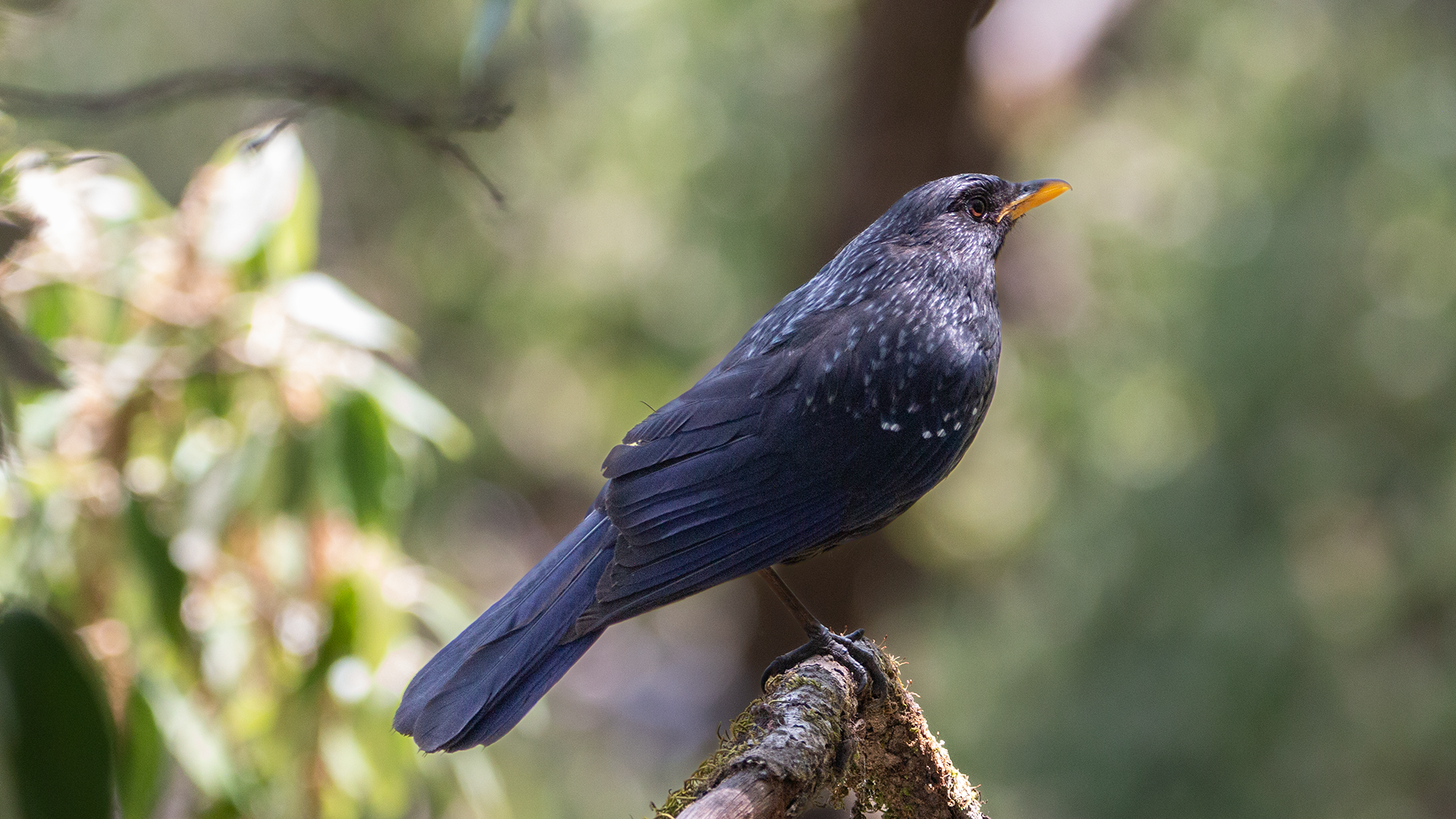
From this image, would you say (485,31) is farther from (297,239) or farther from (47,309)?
(47,309)

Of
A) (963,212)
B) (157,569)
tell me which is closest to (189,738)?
(157,569)

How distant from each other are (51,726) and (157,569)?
141 cm

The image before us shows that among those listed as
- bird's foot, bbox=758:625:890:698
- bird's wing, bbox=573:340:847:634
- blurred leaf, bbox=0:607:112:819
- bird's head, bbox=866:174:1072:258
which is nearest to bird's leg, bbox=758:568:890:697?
bird's foot, bbox=758:625:890:698

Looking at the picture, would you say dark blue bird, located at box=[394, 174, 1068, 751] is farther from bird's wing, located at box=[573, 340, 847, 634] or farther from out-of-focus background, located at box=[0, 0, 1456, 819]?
out-of-focus background, located at box=[0, 0, 1456, 819]

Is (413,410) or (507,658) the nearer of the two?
(507,658)

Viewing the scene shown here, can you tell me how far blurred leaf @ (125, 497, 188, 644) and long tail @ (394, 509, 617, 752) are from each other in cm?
71

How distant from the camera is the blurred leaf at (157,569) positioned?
2.24 meters

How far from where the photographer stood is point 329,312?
8.84 feet

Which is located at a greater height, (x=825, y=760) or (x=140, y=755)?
(x=825, y=760)

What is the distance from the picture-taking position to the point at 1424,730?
5.12m

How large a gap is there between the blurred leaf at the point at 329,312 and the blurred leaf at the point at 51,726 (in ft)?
5.71

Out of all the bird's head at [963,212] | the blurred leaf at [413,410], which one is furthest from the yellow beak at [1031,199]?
the blurred leaf at [413,410]

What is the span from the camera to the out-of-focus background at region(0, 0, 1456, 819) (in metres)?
Answer: 2.68

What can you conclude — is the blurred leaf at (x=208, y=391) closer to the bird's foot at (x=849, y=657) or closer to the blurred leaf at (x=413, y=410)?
the blurred leaf at (x=413, y=410)
